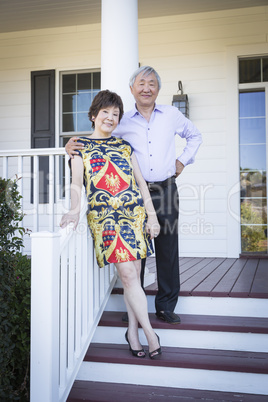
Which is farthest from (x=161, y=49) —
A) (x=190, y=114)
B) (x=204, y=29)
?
(x=190, y=114)

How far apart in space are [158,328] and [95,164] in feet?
3.65

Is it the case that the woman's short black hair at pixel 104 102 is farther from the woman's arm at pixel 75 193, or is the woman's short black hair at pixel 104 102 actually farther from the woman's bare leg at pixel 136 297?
the woman's bare leg at pixel 136 297

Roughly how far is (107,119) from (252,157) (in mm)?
3132

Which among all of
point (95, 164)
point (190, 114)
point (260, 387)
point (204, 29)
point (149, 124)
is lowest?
point (260, 387)

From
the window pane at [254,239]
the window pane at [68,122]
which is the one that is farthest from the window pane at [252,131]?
the window pane at [68,122]

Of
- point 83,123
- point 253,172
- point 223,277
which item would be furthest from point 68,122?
point 223,277

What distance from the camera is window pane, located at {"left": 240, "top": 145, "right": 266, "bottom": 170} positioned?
513cm

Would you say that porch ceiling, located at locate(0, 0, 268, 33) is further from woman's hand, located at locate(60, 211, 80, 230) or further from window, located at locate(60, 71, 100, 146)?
woman's hand, located at locate(60, 211, 80, 230)

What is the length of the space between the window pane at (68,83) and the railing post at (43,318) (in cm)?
398

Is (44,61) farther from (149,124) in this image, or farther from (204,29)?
(149,124)

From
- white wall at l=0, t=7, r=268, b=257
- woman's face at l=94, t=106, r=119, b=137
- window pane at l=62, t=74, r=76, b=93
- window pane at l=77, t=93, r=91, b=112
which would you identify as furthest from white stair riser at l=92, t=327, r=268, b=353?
window pane at l=62, t=74, r=76, b=93

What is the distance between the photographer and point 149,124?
8.86 feet

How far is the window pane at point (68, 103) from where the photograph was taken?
5641 mm

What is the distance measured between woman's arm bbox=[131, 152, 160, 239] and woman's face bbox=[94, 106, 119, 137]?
23cm
